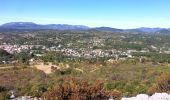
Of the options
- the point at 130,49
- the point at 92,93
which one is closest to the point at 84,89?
the point at 92,93

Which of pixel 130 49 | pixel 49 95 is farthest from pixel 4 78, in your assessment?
pixel 130 49

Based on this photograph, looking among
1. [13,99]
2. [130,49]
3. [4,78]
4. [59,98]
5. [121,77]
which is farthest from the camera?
[130,49]

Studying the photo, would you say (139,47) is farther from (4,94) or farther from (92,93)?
(92,93)

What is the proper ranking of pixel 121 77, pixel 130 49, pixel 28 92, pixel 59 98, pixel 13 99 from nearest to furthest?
pixel 59 98, pixel 13 99, pixel 28 92, pixel 121 77, pixel 130 49

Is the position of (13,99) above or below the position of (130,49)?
above

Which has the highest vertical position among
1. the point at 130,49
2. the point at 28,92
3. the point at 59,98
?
the point at 59,98

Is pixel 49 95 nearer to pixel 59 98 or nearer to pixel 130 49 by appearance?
pixel 59 98

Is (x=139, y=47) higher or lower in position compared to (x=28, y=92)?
lower

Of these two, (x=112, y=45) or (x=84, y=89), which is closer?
(x=84, y=89)

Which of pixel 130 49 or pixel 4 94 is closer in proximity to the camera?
pixel 4 94
